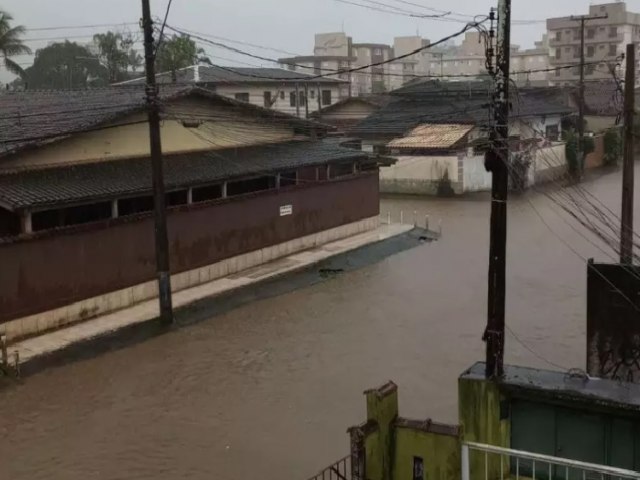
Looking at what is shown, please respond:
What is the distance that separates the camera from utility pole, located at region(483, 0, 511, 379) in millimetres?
8914

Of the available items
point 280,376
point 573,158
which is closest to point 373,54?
point 573,158

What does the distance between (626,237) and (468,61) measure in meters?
108

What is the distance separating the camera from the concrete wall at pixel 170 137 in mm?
17703

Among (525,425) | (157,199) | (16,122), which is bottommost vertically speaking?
(525,425)

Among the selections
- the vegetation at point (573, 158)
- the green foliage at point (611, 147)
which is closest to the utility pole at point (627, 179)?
the vegetation at point (573, 158)

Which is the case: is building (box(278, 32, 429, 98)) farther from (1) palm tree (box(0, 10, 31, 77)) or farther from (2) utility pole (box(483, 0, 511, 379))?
(2) utility pole (box(483, 0, 511, 379))

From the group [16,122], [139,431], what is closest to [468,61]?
[16,122]

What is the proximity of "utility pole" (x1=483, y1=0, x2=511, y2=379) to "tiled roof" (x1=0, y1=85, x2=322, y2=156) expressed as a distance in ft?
33.4

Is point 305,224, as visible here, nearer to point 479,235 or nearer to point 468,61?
point 479,235

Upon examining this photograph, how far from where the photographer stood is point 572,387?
8.20 meters

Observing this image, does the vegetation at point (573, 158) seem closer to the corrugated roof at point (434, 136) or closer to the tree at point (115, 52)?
the corrugated roof at point (434, 136)

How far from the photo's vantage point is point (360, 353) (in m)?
15.0

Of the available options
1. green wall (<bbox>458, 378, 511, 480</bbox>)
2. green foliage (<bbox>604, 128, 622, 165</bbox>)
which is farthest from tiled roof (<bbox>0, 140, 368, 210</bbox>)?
green foliage (<bbox>604, 128, 622, 165</bbox>)

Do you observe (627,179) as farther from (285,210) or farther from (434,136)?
(434,136)
